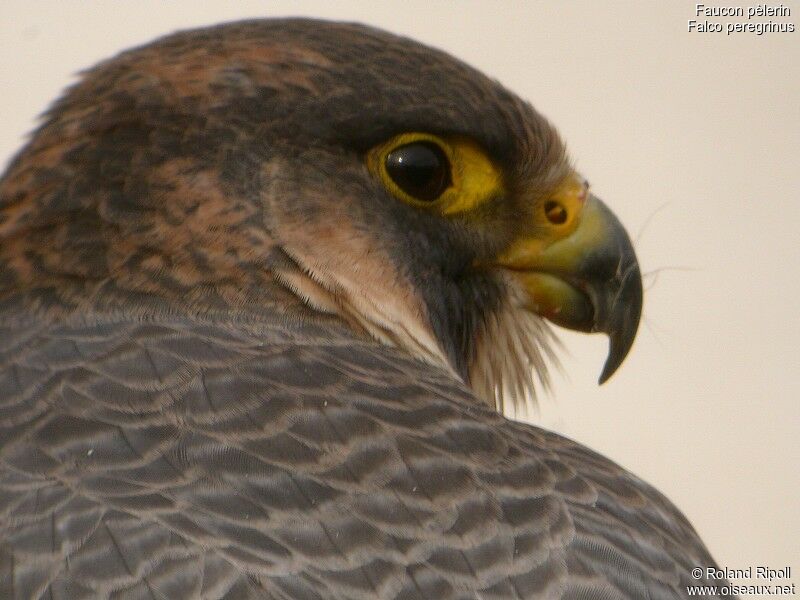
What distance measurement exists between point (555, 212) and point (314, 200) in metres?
0.55

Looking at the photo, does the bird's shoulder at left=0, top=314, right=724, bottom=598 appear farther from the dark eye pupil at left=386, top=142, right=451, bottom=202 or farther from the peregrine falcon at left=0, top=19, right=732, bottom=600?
the dark eye pupil at left=386, top=142, right=451, bottom=202

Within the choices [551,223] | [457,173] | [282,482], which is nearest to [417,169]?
[457,173]

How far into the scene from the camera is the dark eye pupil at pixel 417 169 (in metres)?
2.63

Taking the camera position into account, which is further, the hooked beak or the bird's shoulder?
the hooked beak

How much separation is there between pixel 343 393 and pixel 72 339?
49cm

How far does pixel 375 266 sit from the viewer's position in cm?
258

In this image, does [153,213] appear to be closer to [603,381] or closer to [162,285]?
[162,285]

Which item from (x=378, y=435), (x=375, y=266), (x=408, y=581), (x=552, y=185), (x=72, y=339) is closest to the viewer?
(x=408, y=581)

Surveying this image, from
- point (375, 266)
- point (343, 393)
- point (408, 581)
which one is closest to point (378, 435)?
point (343, 393)

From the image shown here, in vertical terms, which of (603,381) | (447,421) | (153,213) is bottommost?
(603,381)

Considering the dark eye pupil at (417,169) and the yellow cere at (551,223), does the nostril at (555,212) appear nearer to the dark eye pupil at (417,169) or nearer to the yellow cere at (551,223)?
the yellow cere at (551,223)

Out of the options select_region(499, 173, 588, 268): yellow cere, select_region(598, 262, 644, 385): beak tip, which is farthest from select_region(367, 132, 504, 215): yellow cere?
select_region(598, 262, 644, 385): beak tip

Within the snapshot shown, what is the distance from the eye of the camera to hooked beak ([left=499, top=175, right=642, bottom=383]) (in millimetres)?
2797

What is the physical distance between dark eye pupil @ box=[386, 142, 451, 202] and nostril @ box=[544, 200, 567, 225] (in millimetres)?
283
